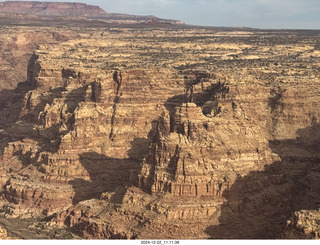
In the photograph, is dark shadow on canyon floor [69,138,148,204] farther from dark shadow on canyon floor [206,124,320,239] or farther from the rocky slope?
dark shadow on canyon floor [206,124,320,239]

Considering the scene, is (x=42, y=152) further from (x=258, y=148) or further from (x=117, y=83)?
(x=258, y=148)

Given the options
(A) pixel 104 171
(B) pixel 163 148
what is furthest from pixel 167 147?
(A) pixel 104 171

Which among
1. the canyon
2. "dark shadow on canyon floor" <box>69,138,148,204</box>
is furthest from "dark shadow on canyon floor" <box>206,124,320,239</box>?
"dark shadow on canyon floor" <box>69,138,148,204</box>

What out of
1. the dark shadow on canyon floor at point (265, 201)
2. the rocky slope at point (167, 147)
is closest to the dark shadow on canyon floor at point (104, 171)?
the rocky slope at point (167, 147)

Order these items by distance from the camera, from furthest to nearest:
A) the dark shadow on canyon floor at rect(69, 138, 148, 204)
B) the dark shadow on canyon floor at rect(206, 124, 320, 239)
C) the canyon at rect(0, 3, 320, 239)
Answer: the dark shadow on canyon floor at rect(69, 138, 148, 204)
the canyon at rect(0, 3, 320, 239)
the dark shadow on canyon floor at rect(206, 124, 320, 239)

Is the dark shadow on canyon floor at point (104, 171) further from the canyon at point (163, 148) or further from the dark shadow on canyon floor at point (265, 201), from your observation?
the dark shadow on canyon floor at point (265, 201)

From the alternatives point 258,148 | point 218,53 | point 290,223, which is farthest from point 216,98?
point 218,53
